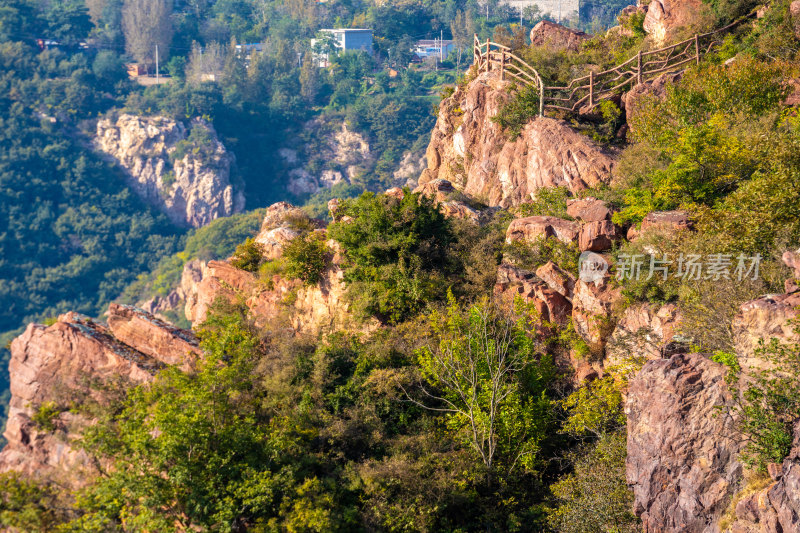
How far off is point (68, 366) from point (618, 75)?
58.0 ft

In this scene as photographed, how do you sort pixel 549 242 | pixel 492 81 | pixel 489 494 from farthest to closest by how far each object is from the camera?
pixel 492 81 < pixel 549 242 < pixel 489 494

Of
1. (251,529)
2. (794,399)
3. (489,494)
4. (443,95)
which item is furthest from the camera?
(443,95)

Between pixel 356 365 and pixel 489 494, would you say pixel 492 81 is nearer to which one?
pixel 356 365

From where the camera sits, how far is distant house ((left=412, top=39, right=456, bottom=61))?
120 metres

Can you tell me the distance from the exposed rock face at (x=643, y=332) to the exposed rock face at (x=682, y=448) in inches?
78.1

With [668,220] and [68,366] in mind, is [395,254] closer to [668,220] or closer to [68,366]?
[668,220]

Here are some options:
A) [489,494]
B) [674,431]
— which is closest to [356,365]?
[489,494]

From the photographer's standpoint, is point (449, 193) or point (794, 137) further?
point (449, 193)

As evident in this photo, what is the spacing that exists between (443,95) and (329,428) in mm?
16059

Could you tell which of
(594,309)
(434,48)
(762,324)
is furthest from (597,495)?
(434,48)

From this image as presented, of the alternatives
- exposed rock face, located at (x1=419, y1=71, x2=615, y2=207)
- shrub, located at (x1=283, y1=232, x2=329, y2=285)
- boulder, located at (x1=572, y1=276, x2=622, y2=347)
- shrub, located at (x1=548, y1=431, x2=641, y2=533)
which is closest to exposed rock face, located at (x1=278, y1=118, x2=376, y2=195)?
exposed rock face, located at (x1=419, y1=71, x2=615, y2=207)

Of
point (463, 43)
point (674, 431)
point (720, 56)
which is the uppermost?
point (463, 43)

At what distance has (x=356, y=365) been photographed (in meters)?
16.4

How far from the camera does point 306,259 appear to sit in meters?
19.6
